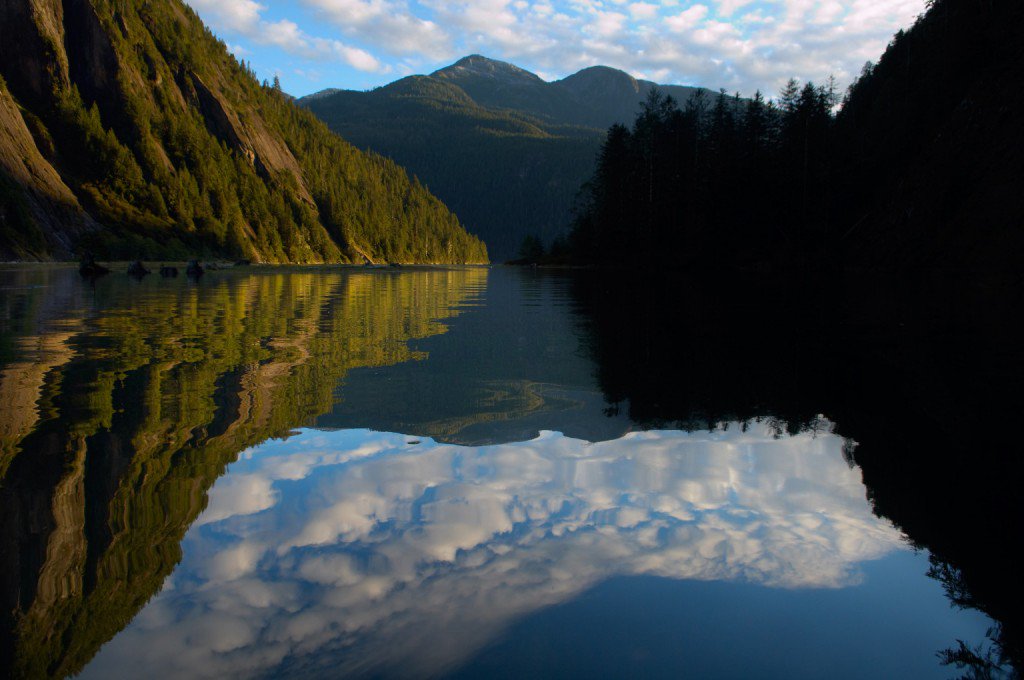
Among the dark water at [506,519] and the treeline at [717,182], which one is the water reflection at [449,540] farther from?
the treeline at [717,182]

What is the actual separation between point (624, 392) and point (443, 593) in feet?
17.1

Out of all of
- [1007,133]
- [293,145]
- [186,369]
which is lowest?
[186,369]

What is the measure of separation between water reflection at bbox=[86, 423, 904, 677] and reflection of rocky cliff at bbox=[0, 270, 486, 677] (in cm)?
22

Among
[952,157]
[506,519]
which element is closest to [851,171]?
[952,157]

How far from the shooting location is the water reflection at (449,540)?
9.65 feet

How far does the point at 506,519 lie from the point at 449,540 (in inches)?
18.4

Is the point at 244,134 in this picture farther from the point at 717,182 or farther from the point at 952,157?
the point at 952,157

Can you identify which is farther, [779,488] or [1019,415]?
[1019,415]

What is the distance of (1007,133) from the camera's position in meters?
32.0

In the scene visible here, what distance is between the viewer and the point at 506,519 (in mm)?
4277

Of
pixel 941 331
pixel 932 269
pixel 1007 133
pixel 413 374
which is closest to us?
pixel 413 374

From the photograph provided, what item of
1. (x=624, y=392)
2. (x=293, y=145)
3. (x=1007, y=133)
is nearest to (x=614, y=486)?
(x=624, y=392)

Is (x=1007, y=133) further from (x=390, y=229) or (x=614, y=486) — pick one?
(x=390, y=229)

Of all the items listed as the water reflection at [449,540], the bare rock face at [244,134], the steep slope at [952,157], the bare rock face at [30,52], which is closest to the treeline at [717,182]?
the steep slope at [952,157]
